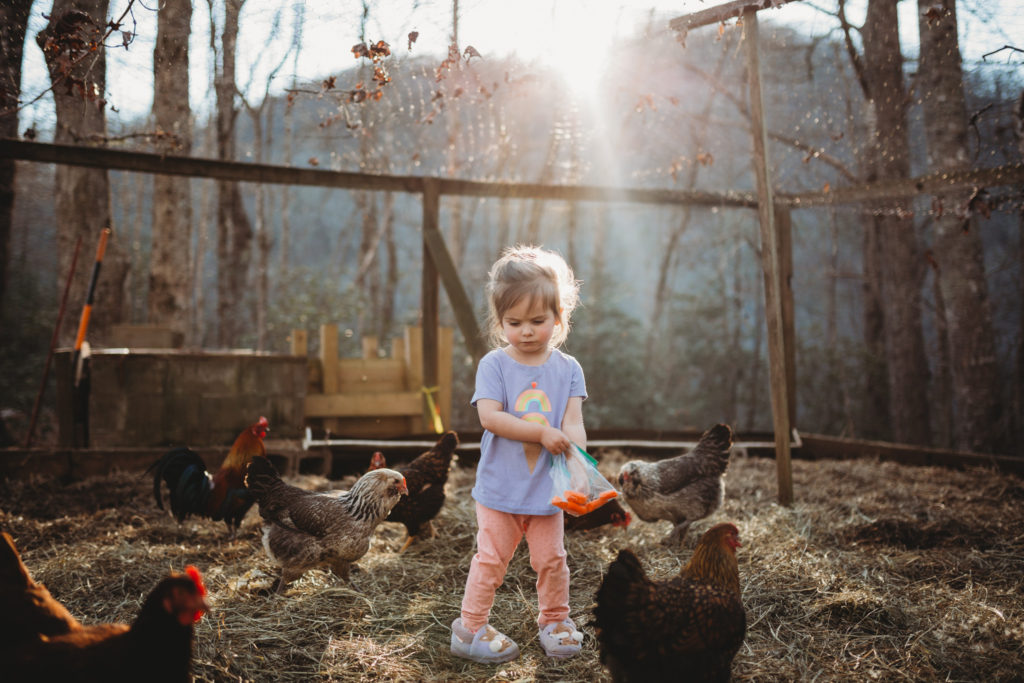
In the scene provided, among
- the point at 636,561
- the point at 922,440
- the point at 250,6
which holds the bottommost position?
the point at 922,440

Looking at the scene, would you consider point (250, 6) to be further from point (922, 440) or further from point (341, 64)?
point (922, 440)

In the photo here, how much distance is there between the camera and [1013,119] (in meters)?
4.47

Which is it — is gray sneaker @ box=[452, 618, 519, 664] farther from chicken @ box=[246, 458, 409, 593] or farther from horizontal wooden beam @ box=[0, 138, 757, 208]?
horizontal wooden beam @ box=[0, 138, 757, 208]

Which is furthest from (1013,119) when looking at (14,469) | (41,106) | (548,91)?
(14,469)

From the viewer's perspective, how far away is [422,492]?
3871 mm

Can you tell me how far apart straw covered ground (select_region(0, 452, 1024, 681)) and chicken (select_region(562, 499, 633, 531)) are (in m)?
0.08

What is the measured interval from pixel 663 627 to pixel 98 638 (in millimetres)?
1554

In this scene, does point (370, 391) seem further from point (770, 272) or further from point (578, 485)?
point (578, 485)

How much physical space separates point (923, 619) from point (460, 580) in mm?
2057

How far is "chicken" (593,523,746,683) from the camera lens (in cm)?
200

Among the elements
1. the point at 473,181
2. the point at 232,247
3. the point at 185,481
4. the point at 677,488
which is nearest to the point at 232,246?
the point at 232,247

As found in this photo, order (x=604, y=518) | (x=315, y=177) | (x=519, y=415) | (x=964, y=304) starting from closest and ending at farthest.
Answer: (x=519, y=415)
(x=604, y=518)
(x=315, y=177)
(x=964, y=304)

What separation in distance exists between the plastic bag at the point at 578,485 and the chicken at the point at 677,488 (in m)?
1.71

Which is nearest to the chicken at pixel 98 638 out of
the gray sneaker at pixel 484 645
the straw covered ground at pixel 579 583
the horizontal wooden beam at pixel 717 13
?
the straw covered ground at pixel 579 583
